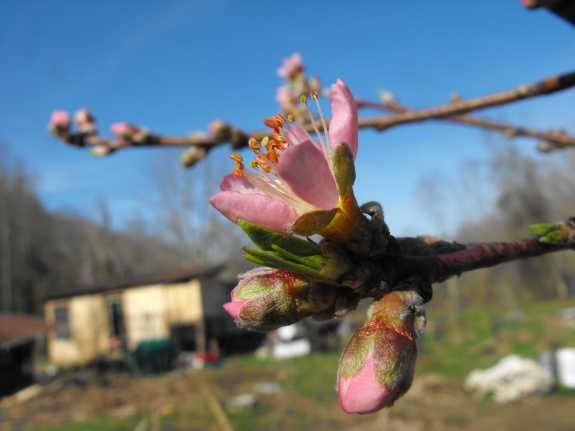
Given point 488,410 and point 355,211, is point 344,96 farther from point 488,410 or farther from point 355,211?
point 488,410

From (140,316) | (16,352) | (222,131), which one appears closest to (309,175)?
(222,131)

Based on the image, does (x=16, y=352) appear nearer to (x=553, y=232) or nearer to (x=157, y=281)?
(x=157, y=281)

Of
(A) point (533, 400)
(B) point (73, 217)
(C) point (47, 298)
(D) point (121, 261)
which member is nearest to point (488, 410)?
(A) point (533, 400)

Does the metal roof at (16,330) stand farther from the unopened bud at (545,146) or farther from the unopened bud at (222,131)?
the unopened bud at (545,146)

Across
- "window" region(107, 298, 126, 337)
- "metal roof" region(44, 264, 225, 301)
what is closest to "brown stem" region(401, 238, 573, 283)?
"metal roof" region(44, 264, 225, 301)

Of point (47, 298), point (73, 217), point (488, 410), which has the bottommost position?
point (488, 410)

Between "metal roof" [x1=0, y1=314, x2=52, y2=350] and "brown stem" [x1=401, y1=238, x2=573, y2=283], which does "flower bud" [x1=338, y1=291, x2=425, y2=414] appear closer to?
"brown stem" [x1=401, y1=238, x2=573, y2=283]
